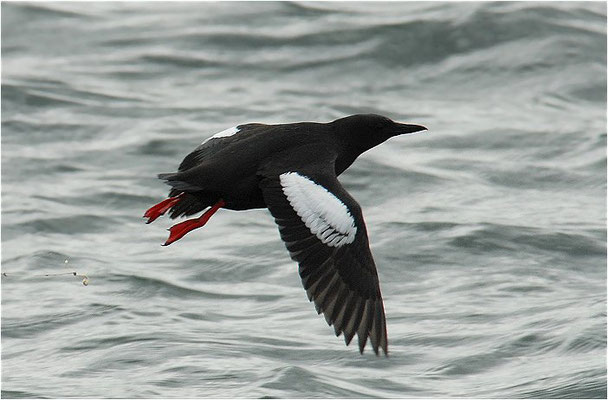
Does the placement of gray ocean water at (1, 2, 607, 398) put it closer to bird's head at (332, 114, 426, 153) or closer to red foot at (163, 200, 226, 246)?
red foot at (163, 200, 226, 246)

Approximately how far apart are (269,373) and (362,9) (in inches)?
330

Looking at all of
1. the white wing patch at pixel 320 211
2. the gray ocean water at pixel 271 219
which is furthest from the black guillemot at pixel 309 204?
the gray ocean water at pixel 271 219

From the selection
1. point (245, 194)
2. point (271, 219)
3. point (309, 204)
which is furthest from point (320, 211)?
point (271, 219)

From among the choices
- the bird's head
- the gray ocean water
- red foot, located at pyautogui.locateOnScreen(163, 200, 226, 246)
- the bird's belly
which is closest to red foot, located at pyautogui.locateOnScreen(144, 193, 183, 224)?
red foot, located at pyautogui.locateOnScreen(163, 200, 226, 246)

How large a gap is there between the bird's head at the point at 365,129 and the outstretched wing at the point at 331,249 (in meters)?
0.66

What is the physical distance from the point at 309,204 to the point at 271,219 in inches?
178

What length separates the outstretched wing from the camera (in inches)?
242

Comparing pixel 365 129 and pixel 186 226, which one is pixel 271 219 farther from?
pixel 186 226

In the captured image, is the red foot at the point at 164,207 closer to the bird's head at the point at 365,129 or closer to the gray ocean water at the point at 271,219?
the bird's head at the point at 365,129

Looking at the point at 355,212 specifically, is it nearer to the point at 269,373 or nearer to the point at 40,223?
the point at 269,373

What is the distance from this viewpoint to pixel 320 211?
20.0ft

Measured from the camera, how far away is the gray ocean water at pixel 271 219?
26.9ft

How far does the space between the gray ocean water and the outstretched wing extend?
1.58m

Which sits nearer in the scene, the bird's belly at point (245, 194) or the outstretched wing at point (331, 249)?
the outstretched wing at point (331, 249)
